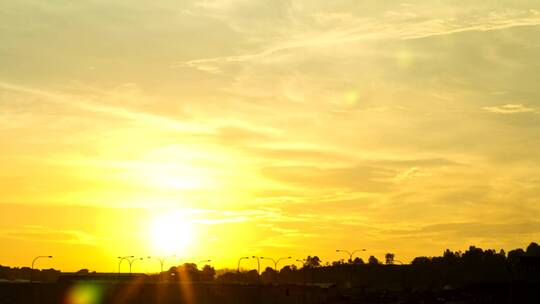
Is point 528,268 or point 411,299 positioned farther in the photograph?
point 528,268

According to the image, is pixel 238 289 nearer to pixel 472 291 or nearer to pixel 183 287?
pixel 183 287

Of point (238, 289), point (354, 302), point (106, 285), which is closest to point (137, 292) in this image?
point (106, 285)

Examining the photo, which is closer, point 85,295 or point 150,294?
point 85,295

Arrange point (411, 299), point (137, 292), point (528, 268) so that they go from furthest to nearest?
point (137, 292), point (528, 268), point (411, 299)

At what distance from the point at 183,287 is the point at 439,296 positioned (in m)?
66.7

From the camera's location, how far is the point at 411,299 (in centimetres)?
13862

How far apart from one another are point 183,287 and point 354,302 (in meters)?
55.0

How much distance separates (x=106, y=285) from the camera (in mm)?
185000

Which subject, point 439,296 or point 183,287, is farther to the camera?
point 183,287

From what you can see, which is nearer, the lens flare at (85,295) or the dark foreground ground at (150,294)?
the dark foreground ground at (150,294)

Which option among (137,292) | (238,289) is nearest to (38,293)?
(137,292)

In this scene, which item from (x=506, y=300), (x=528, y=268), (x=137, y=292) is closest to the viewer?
(x=506, y=300)

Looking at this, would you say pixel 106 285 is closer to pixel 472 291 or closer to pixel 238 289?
pixel 238 289

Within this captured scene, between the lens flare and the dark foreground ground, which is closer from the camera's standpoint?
the dark foreground ground
